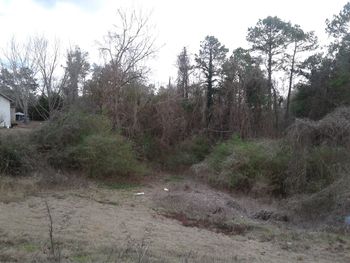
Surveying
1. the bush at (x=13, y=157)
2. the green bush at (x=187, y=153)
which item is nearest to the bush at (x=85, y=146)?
the bush at (x=13, y=157)

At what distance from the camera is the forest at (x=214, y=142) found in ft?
37.0

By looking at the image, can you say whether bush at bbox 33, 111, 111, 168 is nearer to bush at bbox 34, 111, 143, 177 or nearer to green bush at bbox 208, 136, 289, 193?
bush at bbox 34, 111, 143, 177

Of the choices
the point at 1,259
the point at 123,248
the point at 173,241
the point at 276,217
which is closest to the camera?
A: the point at 1,259

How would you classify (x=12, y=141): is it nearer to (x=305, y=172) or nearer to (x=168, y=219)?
(x=168, y=219)

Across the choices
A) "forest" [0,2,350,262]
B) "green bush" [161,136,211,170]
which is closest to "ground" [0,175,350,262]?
"forest" [0,2,350,262]

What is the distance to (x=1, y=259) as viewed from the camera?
5.41 metres

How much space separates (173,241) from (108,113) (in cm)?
1351

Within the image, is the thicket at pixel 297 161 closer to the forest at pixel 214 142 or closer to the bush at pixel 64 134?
the forest at pixel 214 142

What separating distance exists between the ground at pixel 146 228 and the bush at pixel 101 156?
128cm

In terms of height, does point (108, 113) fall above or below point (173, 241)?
above

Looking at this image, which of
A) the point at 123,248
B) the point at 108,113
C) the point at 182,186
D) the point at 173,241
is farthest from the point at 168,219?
the point at 108,113

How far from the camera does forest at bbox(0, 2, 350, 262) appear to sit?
11281 millimetres

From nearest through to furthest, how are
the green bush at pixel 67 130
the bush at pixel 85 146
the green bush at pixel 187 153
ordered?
the bush at pixel 85 146 < the green bush at pixel 67 130 < the green bush at pixel 187 153

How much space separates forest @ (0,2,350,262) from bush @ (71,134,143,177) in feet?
0.14
